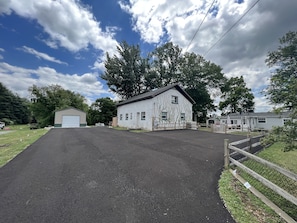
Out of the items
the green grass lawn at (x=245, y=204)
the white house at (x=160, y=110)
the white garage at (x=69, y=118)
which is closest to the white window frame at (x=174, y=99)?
the white house at (x=160, y=110)

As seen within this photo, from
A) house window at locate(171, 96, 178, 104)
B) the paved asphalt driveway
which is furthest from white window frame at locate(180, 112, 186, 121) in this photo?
the paved asphalt driveway

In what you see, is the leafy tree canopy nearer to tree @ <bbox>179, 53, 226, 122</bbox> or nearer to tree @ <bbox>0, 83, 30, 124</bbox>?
tree @ <bbox>179, 53, 226, 122</bbox>

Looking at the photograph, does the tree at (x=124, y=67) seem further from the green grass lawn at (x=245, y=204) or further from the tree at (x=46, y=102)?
the green grass lawn at (x=245, y=204)

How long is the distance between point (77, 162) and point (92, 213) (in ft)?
10.2

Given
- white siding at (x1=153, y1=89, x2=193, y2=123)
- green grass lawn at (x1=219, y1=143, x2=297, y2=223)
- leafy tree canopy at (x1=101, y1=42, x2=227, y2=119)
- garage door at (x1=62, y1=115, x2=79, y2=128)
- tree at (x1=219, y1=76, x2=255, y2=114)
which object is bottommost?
green grass lawn at (x1=219, y1=143, x2=297, y2=223)

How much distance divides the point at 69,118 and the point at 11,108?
95.8 feet

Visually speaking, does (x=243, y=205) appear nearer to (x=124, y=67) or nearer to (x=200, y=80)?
(x=200, y=80)

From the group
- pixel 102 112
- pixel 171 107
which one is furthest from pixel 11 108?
pixel 171 107

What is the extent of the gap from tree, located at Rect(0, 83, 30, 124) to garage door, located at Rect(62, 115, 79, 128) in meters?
23.0

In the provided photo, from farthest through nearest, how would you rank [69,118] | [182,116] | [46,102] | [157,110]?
1. [46,102]
2. [69,118]
3. [182,116]
4. [157,110]

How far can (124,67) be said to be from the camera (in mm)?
29984

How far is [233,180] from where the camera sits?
12.1 ft

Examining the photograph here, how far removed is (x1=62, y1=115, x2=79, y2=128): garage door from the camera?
1033 inches

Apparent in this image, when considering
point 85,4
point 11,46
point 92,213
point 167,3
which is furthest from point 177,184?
point 11,46
